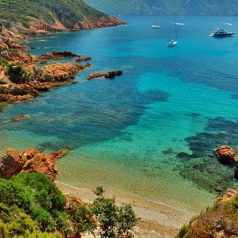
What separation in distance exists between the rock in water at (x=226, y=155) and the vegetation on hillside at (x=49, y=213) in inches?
894

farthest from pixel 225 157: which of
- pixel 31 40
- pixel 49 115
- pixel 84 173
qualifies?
pixel 31 40

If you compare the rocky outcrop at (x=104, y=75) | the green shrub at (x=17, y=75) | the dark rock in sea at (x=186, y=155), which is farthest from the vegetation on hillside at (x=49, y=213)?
the rocky outcrop at (x=104, y=75)

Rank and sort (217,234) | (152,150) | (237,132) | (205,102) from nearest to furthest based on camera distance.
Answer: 1. (217,234)
2. (152,150)
3. (237,132)
4. (205,102)

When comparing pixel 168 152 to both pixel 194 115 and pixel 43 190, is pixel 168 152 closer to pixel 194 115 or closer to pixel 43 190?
pixel 194 115

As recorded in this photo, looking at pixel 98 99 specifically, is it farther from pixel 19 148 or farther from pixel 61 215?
pixel 61 215

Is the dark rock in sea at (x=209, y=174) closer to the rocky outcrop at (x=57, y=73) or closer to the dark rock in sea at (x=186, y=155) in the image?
the dark rock in sea at (x=186, y=155)

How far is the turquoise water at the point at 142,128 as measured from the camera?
4653 cm

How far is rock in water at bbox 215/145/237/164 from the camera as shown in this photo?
50.5 m

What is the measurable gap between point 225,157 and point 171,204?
42.9ft

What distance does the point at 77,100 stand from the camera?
81250 mm

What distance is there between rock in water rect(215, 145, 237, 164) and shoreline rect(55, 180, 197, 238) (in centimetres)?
1283

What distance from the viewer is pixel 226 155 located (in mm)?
50625

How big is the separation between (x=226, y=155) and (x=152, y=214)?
16.4 m

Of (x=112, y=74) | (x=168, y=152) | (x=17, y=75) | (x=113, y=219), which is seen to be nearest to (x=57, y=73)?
(x=17, y=75)
